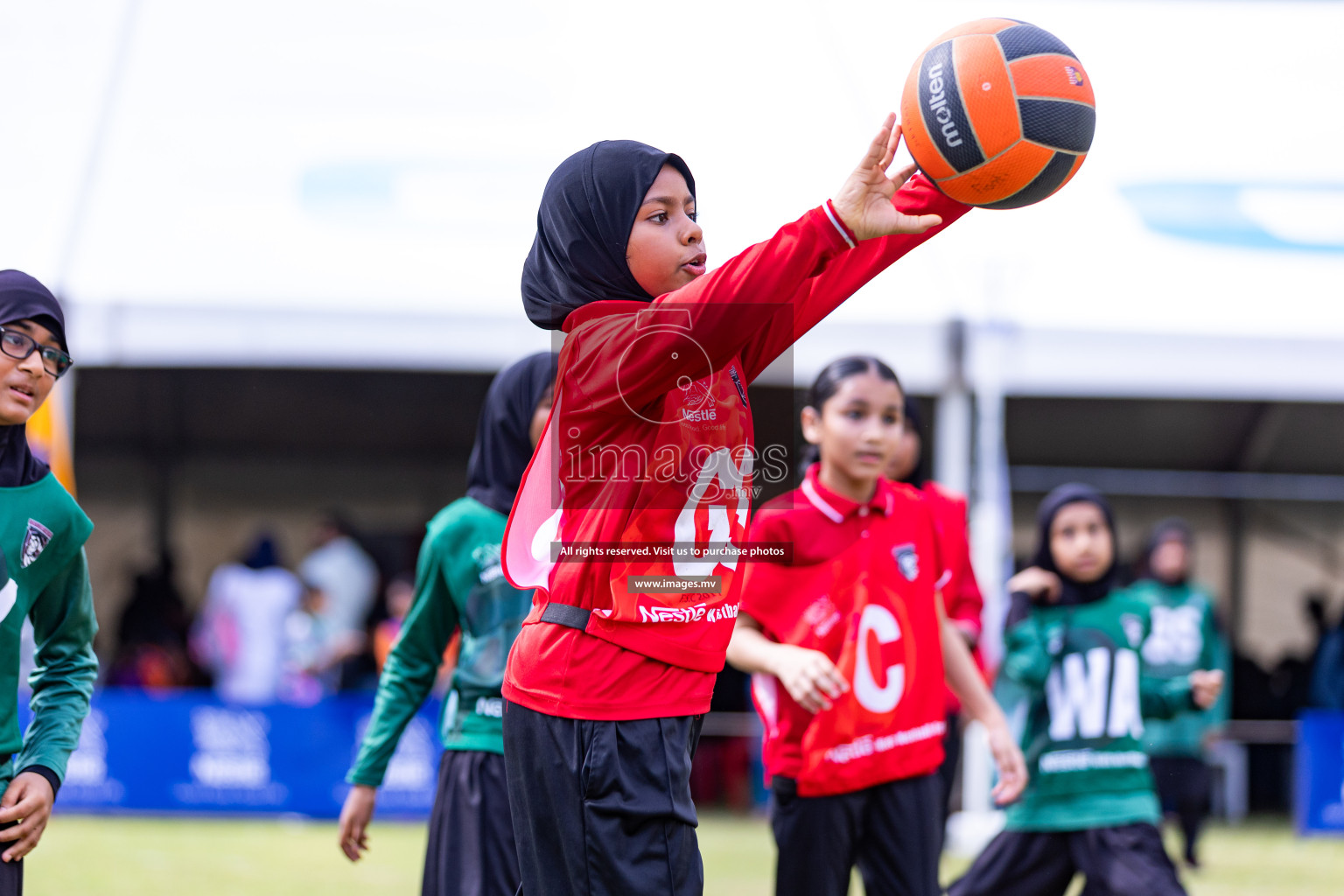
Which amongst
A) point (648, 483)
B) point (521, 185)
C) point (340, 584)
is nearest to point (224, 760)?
point (340, 584)

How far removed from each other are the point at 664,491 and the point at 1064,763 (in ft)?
7.84

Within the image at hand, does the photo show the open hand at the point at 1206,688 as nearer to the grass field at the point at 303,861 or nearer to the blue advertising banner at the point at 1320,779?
the grass field at the point at 303,861

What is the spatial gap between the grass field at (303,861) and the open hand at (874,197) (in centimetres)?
505

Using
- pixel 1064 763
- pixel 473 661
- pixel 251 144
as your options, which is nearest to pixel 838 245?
pixel 473 661

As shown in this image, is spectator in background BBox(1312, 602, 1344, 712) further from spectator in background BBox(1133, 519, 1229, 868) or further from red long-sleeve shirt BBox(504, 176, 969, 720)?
red long-sleeve shirt BBox(504, 176, 969, 720)

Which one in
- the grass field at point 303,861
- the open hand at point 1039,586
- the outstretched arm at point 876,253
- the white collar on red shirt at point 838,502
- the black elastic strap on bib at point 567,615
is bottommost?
the grass field at point 303,861

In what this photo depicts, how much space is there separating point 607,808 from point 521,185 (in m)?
7.53

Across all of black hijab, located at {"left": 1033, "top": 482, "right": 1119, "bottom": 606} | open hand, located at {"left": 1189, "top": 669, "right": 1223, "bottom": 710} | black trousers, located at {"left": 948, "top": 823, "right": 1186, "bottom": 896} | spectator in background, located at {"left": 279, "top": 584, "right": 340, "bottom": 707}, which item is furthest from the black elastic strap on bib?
spectator in background, located at {"left": 279, "top": 584, "right": 340, "bottom": 707}

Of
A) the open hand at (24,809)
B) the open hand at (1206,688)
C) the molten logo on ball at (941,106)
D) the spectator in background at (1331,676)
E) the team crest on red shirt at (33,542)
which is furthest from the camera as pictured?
the spectator in background at (1331,676)

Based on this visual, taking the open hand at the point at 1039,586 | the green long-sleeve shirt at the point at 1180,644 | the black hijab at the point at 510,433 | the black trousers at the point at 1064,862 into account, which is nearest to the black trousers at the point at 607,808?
the black hijab at the point at 510,433

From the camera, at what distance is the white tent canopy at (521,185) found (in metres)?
8.56

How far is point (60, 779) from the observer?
2.91 meters

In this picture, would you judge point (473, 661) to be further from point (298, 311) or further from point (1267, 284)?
point (1267, 284)

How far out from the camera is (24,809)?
2.78 m
